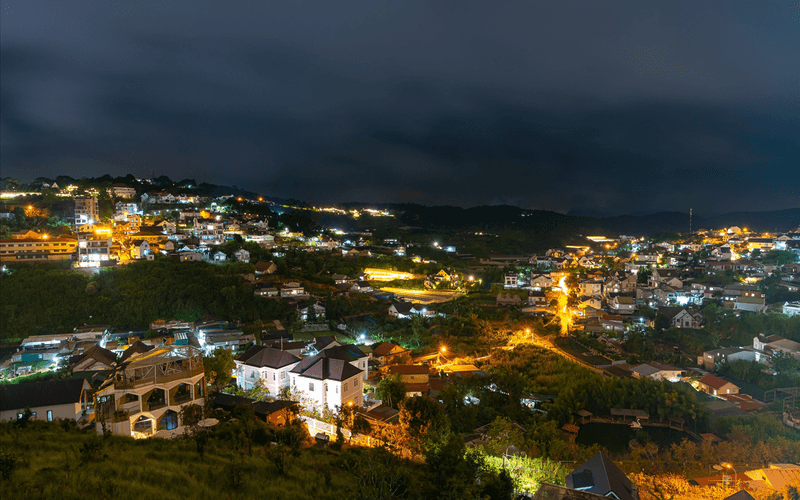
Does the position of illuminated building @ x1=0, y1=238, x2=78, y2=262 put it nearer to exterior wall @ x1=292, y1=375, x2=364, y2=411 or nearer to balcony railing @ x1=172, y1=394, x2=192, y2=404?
balcony railing @ x1=172, y1=394, x2=192, y2=404

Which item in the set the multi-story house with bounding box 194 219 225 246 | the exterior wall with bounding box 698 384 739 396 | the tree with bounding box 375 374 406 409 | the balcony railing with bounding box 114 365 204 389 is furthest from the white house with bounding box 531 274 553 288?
the balcony railing with bounding box 114 365 204 389

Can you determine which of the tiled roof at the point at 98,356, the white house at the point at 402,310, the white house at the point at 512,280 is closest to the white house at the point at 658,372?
the white house at the point at 402,310

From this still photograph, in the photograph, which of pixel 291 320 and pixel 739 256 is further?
pixel 739 256

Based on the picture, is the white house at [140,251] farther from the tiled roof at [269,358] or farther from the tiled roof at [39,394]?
the tiled roof at [269,358]

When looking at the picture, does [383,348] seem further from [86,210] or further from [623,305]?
[86,210]

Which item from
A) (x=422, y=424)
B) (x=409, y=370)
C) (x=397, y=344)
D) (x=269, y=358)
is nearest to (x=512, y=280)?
(x=397, y=344)

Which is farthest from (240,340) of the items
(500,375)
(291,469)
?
(291,469)

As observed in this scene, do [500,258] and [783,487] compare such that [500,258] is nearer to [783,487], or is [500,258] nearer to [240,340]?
[240,340]
